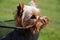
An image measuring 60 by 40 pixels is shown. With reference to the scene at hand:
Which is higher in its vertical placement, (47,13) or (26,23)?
(26,23)

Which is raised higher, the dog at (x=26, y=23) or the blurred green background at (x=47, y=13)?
the dog at (x=26, y=23)

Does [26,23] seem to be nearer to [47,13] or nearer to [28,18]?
[28,18]

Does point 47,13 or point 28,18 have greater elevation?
point 28,18

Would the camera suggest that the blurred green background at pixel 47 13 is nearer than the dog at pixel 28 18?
No

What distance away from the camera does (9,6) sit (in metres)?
6.38

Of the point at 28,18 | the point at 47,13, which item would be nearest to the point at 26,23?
the point at 28,18

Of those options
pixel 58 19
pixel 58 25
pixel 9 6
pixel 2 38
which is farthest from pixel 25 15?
pixel 9 6

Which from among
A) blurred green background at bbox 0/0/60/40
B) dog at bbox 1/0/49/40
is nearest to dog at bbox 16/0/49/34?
dog at bbox 1/0/49/40

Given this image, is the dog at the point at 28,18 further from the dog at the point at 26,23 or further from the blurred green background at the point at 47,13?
the blurred green background at the point at 47,13

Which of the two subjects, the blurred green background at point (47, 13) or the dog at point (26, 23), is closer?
the dog at point (26, 23)

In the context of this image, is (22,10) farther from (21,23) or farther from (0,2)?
(0,2)

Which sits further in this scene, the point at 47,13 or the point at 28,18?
the point at 47,13

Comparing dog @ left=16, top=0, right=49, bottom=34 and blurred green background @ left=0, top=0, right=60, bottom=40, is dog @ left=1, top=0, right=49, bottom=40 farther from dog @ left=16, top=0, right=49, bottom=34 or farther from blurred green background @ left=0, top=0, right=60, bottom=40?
blurred green background @ left=0, top=0, right=60, bottom=40

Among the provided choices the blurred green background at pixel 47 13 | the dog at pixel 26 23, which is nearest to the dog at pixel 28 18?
the dog at pixel 26 23
